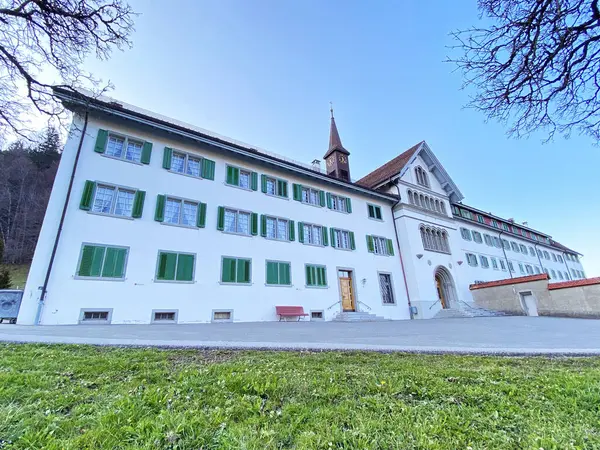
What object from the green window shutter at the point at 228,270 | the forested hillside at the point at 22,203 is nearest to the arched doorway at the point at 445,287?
the green window shutter at the point at 228,270

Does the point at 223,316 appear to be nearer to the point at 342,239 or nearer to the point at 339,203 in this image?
the point at 342,239

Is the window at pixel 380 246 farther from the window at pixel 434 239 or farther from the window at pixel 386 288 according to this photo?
the window at pixel 434 239

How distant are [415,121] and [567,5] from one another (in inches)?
223

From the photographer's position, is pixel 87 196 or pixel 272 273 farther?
pixel 272 273

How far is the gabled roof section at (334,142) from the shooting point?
23.7 meters

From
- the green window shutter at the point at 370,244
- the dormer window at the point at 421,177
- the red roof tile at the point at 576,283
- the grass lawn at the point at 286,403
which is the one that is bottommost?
the grass lawn at the point at 286,403

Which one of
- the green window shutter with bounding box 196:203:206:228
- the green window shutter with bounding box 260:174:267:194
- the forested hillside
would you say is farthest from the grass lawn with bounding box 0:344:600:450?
the forested hillside

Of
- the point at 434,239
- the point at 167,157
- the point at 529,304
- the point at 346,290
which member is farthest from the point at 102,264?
the point at 529,304

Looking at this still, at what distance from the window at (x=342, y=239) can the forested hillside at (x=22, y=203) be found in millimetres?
27377

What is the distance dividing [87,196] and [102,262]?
2.63 metres

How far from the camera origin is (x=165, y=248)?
1167 centimetres

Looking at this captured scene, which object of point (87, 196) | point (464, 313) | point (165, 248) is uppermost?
point (87, 196)

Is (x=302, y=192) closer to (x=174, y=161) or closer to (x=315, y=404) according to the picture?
(x=174, y=161)

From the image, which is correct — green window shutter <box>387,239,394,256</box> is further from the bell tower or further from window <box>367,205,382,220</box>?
the bell tower
